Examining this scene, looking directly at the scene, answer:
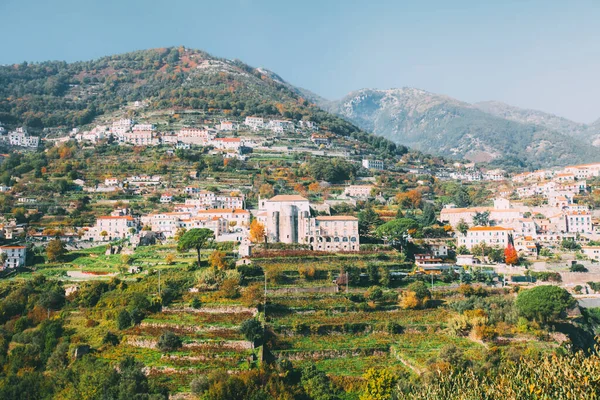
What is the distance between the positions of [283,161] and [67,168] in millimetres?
25870

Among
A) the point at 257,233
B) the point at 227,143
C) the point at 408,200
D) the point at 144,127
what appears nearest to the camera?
the point at 257,233

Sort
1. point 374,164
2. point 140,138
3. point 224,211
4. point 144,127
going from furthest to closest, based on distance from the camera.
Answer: point 144,127
point 374,164
point 140,138
point 224,211

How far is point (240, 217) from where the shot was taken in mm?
52375

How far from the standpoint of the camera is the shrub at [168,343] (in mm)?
29172

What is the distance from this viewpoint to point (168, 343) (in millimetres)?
29141

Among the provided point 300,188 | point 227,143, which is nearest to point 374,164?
point 227,143

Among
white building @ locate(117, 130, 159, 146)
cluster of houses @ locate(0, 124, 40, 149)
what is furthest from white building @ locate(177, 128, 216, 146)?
cluster of houses @ locate(0, 124, 40, 149)

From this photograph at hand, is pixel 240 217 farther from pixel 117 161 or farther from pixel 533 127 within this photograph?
pixel 533 127

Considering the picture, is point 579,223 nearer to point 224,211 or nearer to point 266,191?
point 266,191

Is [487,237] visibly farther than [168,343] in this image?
Yes

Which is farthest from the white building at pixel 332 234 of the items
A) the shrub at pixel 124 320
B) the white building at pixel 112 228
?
the white building at pixel 112 228

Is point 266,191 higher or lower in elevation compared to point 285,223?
higher

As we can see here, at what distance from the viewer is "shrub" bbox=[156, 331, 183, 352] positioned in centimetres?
2917

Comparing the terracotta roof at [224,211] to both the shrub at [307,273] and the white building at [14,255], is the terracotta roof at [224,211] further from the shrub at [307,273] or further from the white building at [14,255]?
the shrub at [307,273]
